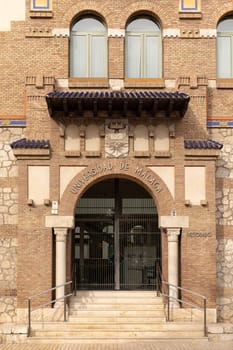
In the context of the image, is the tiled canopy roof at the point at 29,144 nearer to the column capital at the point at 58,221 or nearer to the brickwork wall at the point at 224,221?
the column capital at the point at 58,221

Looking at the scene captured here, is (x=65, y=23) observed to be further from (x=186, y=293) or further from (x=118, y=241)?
(x=186, y=293)

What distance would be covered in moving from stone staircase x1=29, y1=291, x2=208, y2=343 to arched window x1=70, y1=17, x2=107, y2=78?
24.4 feet

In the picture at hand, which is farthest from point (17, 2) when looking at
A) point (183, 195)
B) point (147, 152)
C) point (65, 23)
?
point (183, 195)

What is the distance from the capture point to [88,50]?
739 inches

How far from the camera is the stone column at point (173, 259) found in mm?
16625

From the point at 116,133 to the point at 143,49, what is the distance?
3.44 m

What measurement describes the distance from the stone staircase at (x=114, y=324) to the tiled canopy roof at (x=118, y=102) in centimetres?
591

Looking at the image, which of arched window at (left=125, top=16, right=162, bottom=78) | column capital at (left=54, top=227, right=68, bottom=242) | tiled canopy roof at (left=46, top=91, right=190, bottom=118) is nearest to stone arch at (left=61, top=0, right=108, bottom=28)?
arched window at (left=125, top=16, right=162, bottom=78)

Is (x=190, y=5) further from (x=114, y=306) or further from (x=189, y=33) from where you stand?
(x=114, y=306)

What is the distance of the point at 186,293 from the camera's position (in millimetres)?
16719

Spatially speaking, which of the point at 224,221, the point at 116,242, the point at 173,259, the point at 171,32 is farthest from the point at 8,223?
the point at 171,32

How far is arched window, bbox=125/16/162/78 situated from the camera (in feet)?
61.6

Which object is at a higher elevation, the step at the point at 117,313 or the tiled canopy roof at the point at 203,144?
the tiled canopy roof at the point at 203,144

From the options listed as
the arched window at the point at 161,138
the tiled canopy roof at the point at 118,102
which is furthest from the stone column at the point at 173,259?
the tiled canopy roof at the point at 118,102
